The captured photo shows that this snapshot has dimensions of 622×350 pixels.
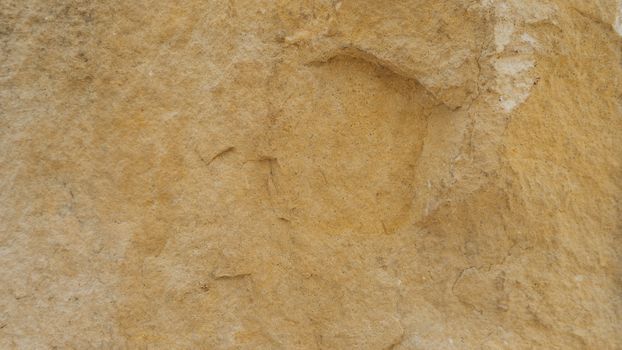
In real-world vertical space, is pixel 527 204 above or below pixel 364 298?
above

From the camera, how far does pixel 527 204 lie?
134 centimetres

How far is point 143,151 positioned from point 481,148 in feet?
2.09

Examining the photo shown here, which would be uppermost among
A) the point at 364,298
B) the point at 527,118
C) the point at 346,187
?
the point at 527,118

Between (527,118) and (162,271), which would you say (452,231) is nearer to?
(527,118)

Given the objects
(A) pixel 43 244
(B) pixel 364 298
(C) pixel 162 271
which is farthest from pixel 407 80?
(A) pixel 43 244

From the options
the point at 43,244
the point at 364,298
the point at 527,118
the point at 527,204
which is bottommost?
the point at 43,244

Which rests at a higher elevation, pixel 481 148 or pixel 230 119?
pixel 481 148

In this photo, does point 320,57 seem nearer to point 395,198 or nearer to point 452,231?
point 395,198

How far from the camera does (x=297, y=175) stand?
4.55 ft

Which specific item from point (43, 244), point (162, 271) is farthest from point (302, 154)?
point (43, 244)

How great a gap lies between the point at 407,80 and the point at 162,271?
60cm

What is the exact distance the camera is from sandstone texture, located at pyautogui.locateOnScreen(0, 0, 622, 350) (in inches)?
52.6

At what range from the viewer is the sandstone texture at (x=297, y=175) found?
4.39ft

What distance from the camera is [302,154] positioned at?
4.54ft
